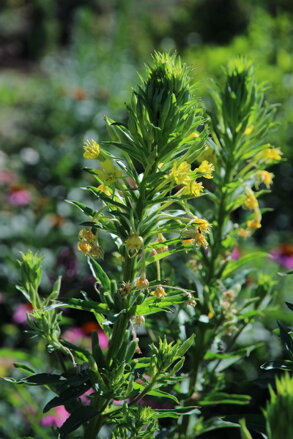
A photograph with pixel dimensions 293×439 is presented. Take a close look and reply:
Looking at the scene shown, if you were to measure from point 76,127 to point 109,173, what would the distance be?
11.7 feet

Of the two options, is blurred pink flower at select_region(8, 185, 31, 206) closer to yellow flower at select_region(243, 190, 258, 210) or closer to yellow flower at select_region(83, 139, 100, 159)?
yellow flower at select_region(243, 190, 258, 210)

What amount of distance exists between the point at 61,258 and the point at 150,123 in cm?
193

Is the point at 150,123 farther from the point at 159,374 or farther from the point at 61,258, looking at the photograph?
the point at 61,258

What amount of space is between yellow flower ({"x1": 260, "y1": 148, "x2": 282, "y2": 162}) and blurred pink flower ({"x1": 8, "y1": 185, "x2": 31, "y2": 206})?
2.20 m

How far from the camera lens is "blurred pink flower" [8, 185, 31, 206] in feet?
10.7

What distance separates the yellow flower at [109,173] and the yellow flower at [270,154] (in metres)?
0.40

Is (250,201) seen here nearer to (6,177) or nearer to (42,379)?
(42,379)

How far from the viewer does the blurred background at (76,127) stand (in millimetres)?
2666

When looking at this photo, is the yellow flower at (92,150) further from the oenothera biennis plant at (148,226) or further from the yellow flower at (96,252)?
the yellow flower at (96,252)

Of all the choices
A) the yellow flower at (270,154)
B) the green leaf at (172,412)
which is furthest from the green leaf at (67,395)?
the yellow flower at (270,154)

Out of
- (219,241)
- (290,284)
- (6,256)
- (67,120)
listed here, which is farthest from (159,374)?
(67,120)

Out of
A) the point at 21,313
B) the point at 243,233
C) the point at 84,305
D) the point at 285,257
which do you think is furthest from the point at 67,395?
the point at 285,257

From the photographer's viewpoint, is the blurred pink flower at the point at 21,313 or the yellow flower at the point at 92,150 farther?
the blurred pink flower at the point at 21,313

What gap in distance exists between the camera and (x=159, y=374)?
0.99 meters
